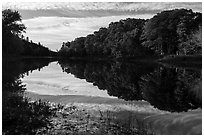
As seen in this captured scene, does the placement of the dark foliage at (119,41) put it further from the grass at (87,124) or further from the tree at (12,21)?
the grass at (87,124)

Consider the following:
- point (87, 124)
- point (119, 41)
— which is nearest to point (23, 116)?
point (87, 124)

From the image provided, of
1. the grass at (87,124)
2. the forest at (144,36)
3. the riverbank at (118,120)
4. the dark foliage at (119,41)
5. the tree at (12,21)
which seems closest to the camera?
the grass at (87,124)

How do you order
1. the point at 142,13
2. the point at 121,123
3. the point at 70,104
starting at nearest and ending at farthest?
1. the point at 121,123
2. the point at 70,104
3. the point at 142,13

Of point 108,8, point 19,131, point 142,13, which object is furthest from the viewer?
point 142,13

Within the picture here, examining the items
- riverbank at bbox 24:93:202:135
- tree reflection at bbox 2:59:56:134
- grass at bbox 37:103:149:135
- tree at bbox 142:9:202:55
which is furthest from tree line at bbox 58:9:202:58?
grass at bbox 37:103:149:135

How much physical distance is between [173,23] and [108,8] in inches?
1786

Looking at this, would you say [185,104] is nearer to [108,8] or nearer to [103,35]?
[108,8]

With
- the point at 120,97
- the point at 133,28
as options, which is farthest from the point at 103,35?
the point at 120,97

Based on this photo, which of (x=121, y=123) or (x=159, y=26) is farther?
(x=159, y=26)

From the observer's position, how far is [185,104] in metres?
14.9

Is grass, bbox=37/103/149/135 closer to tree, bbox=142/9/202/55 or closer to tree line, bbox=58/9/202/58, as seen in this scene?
tree line, bbox=58/9/202/58

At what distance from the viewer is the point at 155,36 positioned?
6562cm

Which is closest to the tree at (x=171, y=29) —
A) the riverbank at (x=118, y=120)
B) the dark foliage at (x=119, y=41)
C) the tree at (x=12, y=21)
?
the dark foliage at (x=119, y=41)

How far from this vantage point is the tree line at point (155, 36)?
196 ft
